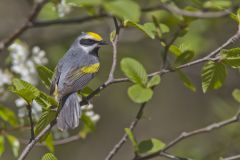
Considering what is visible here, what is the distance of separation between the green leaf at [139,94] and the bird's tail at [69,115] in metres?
0.66

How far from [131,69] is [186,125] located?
619cm

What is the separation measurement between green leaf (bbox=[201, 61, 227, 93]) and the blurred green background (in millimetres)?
1741

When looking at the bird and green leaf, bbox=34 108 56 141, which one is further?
the bird

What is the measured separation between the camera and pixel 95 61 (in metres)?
3.56

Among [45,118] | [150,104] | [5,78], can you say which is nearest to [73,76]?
[5,78]

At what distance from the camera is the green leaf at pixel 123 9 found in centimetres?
167

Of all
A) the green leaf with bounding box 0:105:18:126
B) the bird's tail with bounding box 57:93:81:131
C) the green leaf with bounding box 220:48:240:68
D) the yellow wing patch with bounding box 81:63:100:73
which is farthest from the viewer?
the yellow wing patch with bounding box 81:63:100:73

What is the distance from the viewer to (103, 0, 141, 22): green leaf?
5.46ft

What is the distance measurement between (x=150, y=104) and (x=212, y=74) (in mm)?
5873

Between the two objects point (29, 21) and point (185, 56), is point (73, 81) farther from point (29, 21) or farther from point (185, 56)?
point (29, 21)

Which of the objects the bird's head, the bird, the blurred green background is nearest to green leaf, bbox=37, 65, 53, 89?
the bird

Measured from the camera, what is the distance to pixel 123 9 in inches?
66.5

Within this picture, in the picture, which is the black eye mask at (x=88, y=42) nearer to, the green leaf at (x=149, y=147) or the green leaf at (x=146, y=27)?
the green leaf at (x=146, y=27)

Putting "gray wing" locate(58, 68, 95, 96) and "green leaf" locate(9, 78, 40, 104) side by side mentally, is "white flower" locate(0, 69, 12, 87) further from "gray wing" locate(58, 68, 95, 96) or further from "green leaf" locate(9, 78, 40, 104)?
"green leaf" locate(9, 78, 40, 104)
